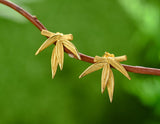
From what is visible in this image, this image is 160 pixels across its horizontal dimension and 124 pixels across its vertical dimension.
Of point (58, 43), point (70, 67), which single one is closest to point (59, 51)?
point (58, 43)

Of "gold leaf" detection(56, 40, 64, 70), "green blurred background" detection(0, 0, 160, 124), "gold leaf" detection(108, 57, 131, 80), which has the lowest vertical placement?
"gold leaf" detection(108, 57, 131, 80)

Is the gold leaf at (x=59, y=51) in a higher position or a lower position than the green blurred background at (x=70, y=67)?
lower

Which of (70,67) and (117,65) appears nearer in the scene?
(117,65)

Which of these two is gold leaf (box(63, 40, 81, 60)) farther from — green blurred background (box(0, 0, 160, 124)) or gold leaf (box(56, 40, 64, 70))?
green blurred background (box(0, 0, 160, 124))

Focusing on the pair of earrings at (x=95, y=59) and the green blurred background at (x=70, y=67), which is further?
the green blurred background at (x=70, y=67)

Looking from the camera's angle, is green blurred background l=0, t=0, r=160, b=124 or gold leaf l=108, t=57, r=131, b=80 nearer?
gold leaf l=108, t=57, r=131, b=80

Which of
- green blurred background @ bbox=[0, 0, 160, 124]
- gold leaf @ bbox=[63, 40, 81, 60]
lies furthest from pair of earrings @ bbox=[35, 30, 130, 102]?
green blurred background @ bbox=[0, 0, 160, 124]

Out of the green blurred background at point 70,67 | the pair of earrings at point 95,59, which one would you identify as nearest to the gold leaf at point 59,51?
the pair of earrings at point 95,59

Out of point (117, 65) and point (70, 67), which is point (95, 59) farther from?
point (70, 67)

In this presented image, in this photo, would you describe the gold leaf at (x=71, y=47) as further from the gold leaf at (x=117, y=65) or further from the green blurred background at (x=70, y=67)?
the green blurred background at (x=70, y=67)
